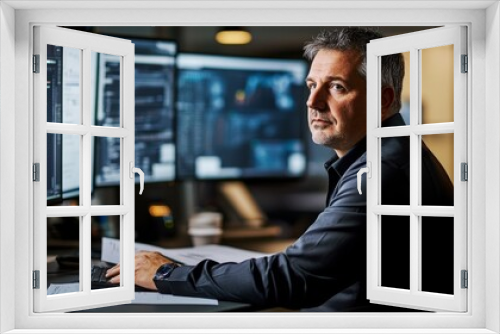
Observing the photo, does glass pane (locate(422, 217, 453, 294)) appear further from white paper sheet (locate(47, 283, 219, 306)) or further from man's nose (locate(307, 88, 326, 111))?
man's nose (locate(307, 88, 326, 111))

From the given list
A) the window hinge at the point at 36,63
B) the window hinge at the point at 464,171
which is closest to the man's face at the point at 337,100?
the window hinge at the point at 464,171

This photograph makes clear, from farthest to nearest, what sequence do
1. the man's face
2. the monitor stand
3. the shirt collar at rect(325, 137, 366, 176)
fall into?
1. the monitor stand
2. the man's face
3. the shirt collar at rect(325, 137, 366, 176)

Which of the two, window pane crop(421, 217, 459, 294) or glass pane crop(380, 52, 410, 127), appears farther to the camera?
glass pane crop(380, 52, 410, 127)

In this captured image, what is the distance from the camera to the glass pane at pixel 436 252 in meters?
3.16

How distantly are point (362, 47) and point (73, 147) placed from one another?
84.7 inches

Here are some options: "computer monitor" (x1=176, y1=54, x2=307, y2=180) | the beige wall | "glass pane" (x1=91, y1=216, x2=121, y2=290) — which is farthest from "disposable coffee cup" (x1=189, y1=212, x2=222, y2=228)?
the beige wall

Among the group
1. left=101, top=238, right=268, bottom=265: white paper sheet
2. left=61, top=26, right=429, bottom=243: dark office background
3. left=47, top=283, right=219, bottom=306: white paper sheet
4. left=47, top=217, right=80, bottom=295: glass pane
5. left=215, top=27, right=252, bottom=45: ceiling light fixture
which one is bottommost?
left=47, top=283, right=219, bottom=306: white paper sheet

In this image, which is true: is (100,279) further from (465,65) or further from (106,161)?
(465,65)

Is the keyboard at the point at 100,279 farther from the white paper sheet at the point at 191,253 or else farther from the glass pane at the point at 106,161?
the glass pane at the point at 106,161

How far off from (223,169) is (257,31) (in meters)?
1.29

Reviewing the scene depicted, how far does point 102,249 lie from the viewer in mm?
4508

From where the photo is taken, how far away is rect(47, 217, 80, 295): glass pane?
10.8ft

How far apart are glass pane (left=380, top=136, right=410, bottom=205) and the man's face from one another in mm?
1143

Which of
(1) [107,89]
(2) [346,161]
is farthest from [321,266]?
(1) [107,89]
